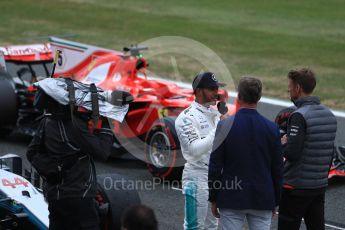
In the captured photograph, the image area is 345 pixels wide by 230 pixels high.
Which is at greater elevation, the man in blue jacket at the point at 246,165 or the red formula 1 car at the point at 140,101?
the man in blue jacket at the point at 246,165

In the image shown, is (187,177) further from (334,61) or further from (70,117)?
(334,61)

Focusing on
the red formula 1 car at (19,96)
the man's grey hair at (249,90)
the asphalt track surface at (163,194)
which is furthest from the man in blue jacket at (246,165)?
the red formula 1 car at (19,96)

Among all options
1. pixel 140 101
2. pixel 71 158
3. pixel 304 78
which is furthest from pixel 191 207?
pixel 140 101

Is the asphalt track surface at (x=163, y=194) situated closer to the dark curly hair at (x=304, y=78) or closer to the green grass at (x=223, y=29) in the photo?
the dark curly hair at (x=304, y=78)

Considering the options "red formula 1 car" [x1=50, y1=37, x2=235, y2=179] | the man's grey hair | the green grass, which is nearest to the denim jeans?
the man's grey hair

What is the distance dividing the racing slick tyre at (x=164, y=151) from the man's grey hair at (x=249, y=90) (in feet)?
13.2

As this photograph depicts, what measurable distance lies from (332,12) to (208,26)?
4.15 m

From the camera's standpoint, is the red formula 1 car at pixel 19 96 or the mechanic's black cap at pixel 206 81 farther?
the red formula 1 car at pixel 19 96

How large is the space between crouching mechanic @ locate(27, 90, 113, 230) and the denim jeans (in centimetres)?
87

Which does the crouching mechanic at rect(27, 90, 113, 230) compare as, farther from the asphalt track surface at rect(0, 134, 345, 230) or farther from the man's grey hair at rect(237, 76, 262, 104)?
the asphalt track surface at rect(0, 134, 345, 230)

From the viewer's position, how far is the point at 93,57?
12.1 meters

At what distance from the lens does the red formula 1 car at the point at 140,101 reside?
386 inches

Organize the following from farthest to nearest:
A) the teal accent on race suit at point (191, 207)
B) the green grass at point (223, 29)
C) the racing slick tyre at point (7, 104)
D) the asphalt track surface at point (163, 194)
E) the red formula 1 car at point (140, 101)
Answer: the green grass at point (223, 29) → the racing slick tyre at point (7, 104) → the red formula 1 car at point (140, 101) → the asphalt track surface at point (163, 194) → the teal accent on race suit at point (191, 207)

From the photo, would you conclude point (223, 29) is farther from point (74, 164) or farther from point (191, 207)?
point (74, 164)
